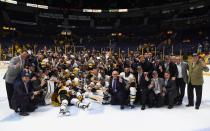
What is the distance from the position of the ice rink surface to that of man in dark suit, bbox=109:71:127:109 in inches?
10.2

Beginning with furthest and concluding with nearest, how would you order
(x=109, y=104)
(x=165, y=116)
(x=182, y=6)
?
(x=182, y=6) < (x=109, y=104) < (x=165, y=116)

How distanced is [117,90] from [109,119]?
4.66ft

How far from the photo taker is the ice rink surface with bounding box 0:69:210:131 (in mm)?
6043

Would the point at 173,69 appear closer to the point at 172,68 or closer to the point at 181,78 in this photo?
the point at 172,68

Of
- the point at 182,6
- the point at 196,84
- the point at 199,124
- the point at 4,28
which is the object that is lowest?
the point at 199,124

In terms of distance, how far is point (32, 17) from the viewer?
37156mm

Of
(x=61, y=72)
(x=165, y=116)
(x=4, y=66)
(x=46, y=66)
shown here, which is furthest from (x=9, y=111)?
(x=4, y=66)

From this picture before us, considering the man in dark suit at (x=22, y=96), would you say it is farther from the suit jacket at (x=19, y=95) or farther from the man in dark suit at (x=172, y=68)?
the man in dark suit at (x=172, y=68)

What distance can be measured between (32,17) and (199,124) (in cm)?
3420

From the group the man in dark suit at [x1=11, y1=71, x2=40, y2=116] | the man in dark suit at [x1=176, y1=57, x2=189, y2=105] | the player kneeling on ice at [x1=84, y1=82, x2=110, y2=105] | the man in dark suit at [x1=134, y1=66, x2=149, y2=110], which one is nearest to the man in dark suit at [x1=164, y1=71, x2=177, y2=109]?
the man in dark suit at [x1=176, y1=57, x2=189, y2=105]

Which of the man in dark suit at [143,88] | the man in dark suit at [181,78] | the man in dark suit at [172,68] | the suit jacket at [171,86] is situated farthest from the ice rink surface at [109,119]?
the man in dark suit at [172,68]

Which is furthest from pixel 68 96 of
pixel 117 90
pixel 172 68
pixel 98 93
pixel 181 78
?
pixel 181 78

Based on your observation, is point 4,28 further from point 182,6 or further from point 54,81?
point 54,81

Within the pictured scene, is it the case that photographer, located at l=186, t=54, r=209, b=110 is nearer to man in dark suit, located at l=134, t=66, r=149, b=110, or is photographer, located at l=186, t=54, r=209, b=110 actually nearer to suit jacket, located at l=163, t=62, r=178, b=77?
suit jacket, located at l=163, t=62, r=178, b=77
